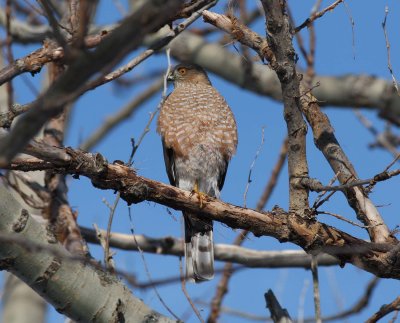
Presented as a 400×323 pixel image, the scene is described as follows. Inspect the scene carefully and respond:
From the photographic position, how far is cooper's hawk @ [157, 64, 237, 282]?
5.12 metres

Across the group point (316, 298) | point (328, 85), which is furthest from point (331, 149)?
point (328, 85)

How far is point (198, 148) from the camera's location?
5285mm

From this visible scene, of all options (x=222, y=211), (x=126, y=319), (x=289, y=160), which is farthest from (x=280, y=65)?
(x=126, y=319)

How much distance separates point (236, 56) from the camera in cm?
644

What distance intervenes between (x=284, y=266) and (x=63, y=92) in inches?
148

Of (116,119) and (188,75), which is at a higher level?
(116,119)

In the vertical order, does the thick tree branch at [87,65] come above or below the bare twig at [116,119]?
below

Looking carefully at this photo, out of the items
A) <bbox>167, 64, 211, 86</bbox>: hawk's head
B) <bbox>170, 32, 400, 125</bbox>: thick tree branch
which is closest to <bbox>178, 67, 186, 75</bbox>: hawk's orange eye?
<bbox>167, 64, 211, 86</bbox>: hawk's head

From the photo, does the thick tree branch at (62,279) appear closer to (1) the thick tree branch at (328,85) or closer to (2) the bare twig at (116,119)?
(1) the thick tree branch at (328,85)

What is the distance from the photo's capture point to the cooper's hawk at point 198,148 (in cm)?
512

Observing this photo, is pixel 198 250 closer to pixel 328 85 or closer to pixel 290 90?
pixel 290 90

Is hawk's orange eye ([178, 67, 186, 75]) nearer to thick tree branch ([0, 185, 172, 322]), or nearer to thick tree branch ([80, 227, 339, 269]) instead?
thick tree branch ([80, 227, 339, 269])

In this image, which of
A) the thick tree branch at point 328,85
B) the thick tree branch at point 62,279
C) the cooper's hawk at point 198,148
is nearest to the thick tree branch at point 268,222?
the thick tree branch at point 62,279

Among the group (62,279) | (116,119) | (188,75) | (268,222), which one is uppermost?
(116,119)
